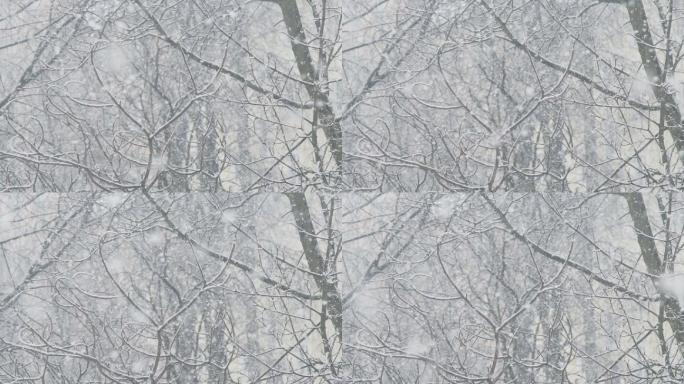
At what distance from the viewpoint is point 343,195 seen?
313cm

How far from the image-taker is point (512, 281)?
3139 mm

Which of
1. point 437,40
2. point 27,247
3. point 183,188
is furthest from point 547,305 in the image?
point 27,247

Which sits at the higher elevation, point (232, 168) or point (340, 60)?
point (340, 60)

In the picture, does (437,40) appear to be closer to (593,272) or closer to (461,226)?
(461,226)

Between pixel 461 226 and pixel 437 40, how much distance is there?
631 mm

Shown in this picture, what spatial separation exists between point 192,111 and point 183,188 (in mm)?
259

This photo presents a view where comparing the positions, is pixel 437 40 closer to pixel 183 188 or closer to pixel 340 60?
pixel 340 60

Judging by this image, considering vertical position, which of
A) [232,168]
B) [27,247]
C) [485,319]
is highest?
[232,168]

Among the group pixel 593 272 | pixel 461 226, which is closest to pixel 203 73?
pixel 461 226

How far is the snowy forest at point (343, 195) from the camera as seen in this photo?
3.12 meters

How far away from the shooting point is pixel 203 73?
315 cm

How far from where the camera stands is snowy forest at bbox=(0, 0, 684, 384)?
10.2 feet

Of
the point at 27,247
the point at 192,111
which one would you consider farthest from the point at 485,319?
the point at 27,247

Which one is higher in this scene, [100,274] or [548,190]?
[548,190]
